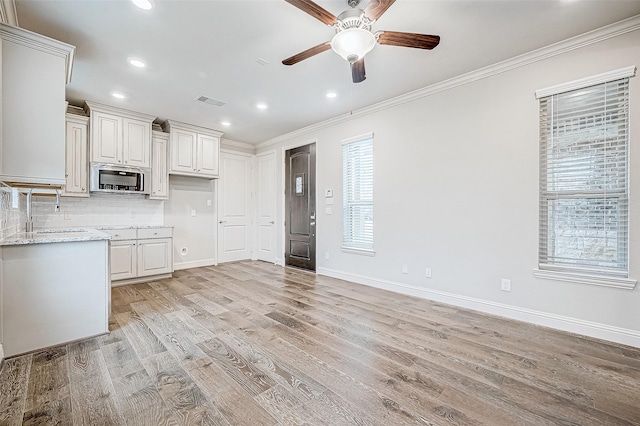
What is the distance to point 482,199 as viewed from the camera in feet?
10.3

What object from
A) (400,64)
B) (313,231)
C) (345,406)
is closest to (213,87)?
(400,64)

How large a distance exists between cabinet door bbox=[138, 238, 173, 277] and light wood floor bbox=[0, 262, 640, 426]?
1.38 meters

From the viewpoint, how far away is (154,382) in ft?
6.00

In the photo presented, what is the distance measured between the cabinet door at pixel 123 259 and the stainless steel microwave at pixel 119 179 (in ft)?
2.73

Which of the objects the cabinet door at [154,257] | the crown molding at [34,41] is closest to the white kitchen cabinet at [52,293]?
the crown molding at [34,41]

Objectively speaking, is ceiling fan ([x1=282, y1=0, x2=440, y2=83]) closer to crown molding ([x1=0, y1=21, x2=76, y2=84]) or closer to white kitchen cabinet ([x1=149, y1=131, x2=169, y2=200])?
crown molding ([x1=0, y1=21, x2=76, y2=84])

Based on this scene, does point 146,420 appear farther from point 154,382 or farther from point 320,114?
point 320,114

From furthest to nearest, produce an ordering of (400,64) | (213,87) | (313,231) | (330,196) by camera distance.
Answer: (313,231)
(330,196)
(213,87)
(400,64)

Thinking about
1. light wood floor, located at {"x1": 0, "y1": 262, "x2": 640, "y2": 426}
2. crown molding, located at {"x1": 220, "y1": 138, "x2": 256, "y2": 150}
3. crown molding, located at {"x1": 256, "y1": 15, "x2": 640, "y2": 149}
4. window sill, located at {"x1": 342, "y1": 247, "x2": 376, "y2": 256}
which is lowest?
light wood floor, located at {"x1": 0, "y1": 262, "x2": 640, "y2": 426}

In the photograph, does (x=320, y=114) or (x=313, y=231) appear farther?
(x=313, y=231)

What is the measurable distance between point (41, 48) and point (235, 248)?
14.7ft

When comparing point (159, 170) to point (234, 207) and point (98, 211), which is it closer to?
point (98, 211)

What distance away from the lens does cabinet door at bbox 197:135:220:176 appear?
5230mm

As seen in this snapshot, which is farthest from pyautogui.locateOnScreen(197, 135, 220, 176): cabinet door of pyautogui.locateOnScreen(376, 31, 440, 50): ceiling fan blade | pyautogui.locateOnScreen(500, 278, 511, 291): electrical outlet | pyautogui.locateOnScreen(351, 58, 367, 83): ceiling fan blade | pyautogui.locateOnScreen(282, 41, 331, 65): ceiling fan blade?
pyautogui.locateOnScreen(500, 278, 511, 291): electrical outlet
